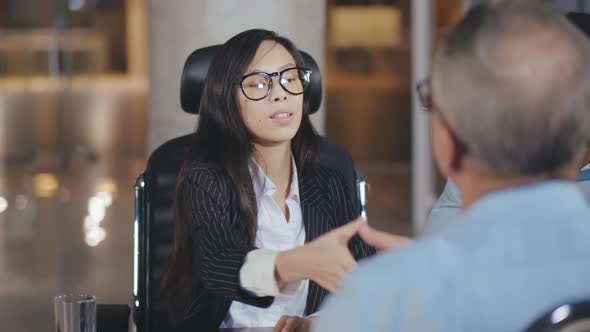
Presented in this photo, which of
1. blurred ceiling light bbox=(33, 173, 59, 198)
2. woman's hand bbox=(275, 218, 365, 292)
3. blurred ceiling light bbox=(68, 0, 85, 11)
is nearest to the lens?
woman's hand bbox=(275, 218, 365, 292)

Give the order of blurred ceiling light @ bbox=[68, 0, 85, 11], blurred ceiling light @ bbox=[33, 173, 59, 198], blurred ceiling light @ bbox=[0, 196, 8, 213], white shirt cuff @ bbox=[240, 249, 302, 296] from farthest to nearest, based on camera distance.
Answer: blurred ceiling light @ bbox=[68, 0, 85, 11] < blurred ceiling light @ bbox=[33, 173, 59, 198] < blurred ceiling light @ bbox=[0, 196, 8, 213] < white shirt cuff @ bbox=[240, 249, 302, 296]

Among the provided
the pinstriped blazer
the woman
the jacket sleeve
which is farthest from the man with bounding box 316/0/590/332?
the jacket sleeve

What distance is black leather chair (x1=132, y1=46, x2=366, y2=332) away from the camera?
7.54 ft

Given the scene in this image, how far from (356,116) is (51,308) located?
5.64 meters


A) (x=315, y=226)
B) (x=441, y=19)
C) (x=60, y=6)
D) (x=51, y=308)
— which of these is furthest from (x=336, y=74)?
(x=315, y=226)

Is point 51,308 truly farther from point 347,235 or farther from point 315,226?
point 347,235

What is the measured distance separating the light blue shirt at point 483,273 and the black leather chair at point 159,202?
1408 millimetres

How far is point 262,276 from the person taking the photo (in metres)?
1.68

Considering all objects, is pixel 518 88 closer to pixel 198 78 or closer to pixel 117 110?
pixel 198 78

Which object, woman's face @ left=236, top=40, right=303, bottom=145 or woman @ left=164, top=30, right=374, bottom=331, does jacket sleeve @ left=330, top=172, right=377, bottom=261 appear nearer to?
woman @ left=164, top=30, right=374, bottom=331

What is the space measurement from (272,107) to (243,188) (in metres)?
0.18

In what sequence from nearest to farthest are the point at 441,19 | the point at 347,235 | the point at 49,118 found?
1. the point at 347,235
2. the point at 441,19
3. the point at 49,118

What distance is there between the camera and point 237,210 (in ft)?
6.90

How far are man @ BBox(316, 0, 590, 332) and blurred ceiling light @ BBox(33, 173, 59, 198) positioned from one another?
7.54m
